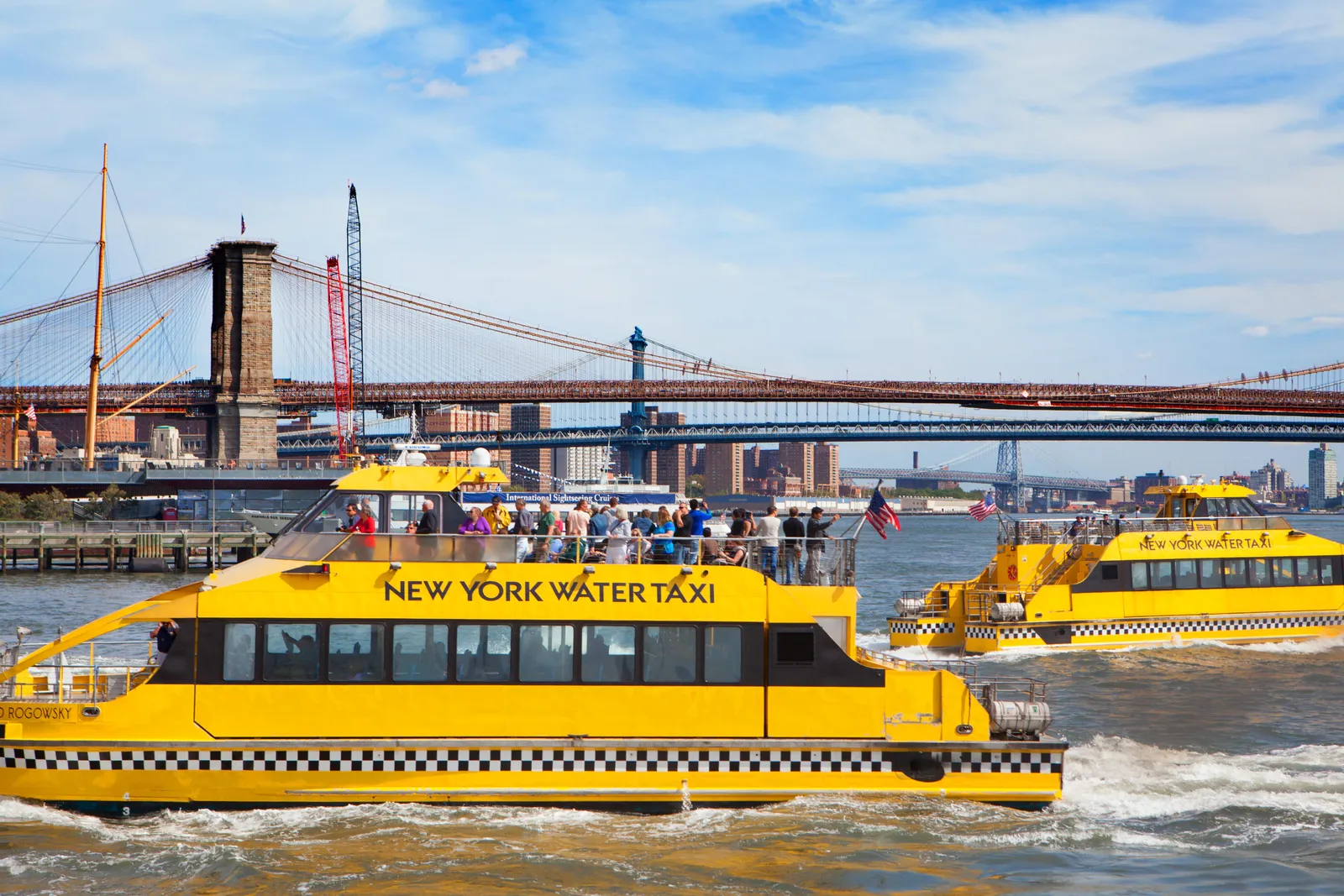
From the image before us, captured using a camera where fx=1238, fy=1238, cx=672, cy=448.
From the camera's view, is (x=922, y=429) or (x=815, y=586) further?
(x=922, y=429)

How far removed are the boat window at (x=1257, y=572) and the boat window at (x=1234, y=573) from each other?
0.39ft

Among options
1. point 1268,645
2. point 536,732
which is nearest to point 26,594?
point 536,732

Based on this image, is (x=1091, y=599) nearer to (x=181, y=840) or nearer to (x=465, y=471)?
(x=465, y=471)

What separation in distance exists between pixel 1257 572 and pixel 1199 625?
1.92m

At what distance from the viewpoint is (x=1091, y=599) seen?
2631cm

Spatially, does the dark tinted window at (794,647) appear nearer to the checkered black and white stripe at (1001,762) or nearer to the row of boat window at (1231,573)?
the checkered black and white stripe at (1001,762)

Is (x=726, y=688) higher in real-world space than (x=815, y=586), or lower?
lower

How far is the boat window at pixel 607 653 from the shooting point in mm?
12328

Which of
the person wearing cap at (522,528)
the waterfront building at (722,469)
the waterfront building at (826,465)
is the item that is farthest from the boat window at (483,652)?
the waterfront building at (826,465)

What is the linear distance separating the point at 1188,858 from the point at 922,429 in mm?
84425

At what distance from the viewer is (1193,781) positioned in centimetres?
1455

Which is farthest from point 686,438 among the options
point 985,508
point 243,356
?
point 985,508

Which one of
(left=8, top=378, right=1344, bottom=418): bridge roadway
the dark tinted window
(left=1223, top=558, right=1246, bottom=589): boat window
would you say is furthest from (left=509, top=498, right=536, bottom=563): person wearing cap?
(left=8, top=378, right=1344, bottom=418): bridge roadway

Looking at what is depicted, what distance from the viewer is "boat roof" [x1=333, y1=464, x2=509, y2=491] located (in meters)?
13.5
